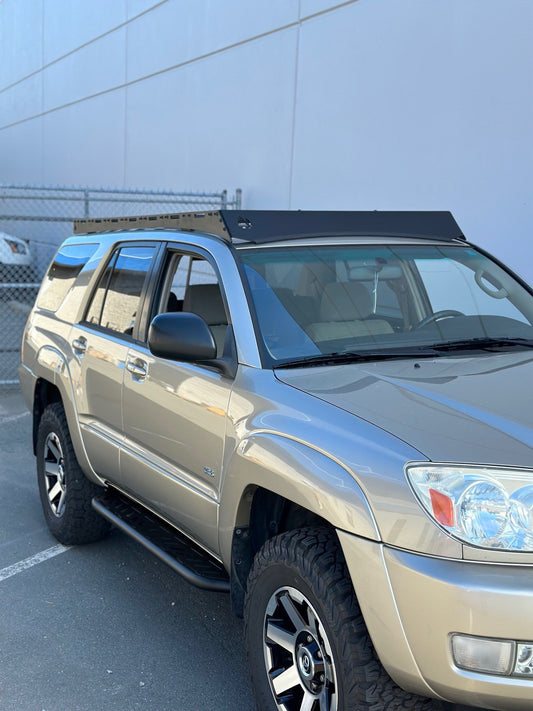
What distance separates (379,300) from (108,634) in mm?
2061

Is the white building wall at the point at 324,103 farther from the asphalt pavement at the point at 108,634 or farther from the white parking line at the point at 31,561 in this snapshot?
the white parking line at the point at 31,561

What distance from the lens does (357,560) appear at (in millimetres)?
2428

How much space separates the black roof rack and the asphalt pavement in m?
1.92

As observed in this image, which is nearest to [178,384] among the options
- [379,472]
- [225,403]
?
[225,403]

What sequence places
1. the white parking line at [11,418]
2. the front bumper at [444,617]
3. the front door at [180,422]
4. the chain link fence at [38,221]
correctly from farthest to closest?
1. the chain link fence at [38,221]
2. the white parking line at [11,418]
3. the front door at [180,422]
4. the front bumper at [444,617]

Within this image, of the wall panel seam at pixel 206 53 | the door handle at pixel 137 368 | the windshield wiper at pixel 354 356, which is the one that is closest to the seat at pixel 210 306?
the door handle at pixel 137 368

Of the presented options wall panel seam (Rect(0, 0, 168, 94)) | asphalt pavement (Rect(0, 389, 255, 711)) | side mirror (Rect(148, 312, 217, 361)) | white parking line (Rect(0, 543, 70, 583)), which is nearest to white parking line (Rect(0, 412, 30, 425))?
asphalt pavement (Rect(0, 389, 255, 711))

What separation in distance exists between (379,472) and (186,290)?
214cm

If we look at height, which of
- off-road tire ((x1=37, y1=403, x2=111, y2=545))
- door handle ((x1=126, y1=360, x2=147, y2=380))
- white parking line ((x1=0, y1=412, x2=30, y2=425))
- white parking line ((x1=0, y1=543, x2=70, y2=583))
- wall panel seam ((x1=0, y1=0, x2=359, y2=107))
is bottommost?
white parking line ((x1=0, y1=412, x2=30, y2=425))

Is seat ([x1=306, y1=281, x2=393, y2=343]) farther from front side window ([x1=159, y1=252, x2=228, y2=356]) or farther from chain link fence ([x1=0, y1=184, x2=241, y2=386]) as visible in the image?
chain link fence ([x1=0, y1=184, x2=241, y2=386])

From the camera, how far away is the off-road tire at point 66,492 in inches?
191

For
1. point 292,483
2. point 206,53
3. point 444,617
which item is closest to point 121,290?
point 292,483

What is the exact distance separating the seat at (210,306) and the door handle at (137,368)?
0.37 meters

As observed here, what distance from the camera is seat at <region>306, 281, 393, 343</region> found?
3.45m
